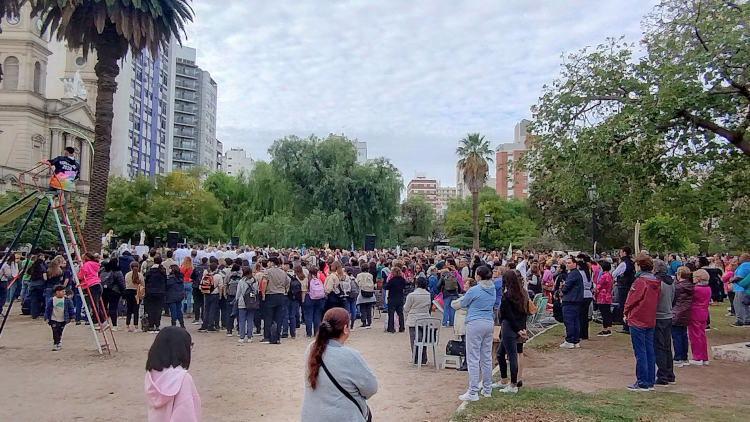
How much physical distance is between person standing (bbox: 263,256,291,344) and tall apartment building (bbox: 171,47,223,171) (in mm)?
101717

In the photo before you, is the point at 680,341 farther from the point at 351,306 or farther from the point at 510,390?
the point at 351,306

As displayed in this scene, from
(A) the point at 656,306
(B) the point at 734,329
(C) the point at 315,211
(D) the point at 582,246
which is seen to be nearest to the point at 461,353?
(A) the point at 656,306

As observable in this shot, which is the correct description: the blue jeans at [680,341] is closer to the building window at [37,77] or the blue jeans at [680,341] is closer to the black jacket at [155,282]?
the black jacket at [155,282]

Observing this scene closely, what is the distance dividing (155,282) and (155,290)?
22cm

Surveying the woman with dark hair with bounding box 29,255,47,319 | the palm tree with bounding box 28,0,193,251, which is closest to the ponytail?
the woman with dark hair with bounding box 29,255,47,319

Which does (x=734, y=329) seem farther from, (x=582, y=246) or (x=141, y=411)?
(x=582, y=246)

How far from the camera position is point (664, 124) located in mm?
13406

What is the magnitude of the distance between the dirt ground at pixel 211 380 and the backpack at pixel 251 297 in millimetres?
889

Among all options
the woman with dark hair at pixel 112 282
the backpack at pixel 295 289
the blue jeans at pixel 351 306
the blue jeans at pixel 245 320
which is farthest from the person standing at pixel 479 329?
the woman with dark hair at pixel 112 282

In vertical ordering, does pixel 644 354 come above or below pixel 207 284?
below

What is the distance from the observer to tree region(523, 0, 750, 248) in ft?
41.5

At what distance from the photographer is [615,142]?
1473cm

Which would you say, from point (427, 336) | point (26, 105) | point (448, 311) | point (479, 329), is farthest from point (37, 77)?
point (479, 329)

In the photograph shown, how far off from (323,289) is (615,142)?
27.0ft
